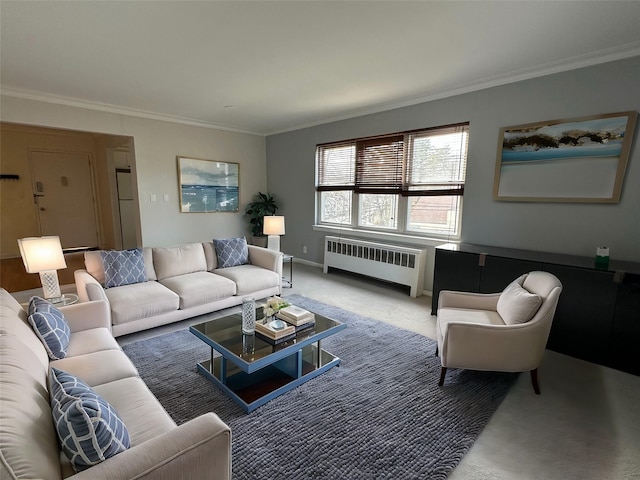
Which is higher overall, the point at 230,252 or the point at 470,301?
the point at 230,252

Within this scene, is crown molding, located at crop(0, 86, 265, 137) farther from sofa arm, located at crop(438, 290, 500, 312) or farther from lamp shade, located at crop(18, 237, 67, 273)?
sofa arm, located at crop(438, 290, 500, 312)

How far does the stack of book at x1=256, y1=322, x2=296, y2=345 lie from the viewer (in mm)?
2133

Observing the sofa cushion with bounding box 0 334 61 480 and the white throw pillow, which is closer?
the sofa cushion with bounding box 0 334 61 480

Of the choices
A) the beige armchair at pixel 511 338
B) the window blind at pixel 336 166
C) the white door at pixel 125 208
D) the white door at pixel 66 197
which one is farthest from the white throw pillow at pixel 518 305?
the white door at pixel 66 197

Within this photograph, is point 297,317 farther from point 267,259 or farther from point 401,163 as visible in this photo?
point 401,163

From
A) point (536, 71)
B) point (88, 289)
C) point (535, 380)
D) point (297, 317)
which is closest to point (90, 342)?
point (88, 289)

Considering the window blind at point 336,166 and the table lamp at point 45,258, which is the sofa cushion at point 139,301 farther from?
the window blind at point 336,166

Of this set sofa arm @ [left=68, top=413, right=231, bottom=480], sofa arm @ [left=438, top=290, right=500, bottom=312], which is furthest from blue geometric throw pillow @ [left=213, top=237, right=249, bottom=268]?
sofa arm @ [left=68, top=413, right=231, bottom=480]

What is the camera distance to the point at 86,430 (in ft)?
3.21

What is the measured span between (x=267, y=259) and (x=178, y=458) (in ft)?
9.90

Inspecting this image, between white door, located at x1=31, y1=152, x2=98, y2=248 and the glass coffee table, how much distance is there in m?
6.14

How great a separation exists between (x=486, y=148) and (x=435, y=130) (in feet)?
2.26

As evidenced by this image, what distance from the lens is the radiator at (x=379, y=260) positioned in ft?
13.2

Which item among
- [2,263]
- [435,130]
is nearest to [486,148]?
[435,130]
